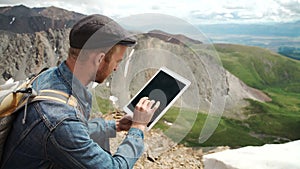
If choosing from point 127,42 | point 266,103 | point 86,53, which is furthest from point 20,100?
point 266,103

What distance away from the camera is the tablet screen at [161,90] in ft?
3.25

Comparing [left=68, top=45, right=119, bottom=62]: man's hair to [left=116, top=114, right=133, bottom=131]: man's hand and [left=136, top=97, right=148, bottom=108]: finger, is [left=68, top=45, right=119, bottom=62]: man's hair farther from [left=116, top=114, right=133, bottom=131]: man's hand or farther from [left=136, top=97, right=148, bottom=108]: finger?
[left=116, top=114, right=133, bottom=131]: man's hand

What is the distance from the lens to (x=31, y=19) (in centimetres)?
859

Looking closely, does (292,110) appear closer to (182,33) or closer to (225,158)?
(225,158)

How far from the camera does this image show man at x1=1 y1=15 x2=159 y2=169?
0.84 metres

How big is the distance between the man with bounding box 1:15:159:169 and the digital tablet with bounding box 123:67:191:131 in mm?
24

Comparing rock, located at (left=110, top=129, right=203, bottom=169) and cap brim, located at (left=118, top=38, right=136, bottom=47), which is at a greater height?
cap brim, located at (left=118, top=38, right=136, bottom=47)

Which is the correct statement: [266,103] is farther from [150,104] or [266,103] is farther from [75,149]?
[75,149]

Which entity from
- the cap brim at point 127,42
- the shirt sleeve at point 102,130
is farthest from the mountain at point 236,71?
the cap brim at point 127,42

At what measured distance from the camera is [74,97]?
0.91m

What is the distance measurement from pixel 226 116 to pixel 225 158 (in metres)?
6.22

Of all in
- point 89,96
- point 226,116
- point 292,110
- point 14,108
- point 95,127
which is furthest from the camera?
point 292,110

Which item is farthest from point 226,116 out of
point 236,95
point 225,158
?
point 225,158

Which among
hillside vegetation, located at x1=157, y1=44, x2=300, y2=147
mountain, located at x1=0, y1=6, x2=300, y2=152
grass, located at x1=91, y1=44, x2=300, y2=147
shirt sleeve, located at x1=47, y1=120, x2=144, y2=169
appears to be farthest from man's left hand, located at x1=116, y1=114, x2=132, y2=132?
hillside vegetation, located at x1=157, y1=44, x2=300, y2=147
